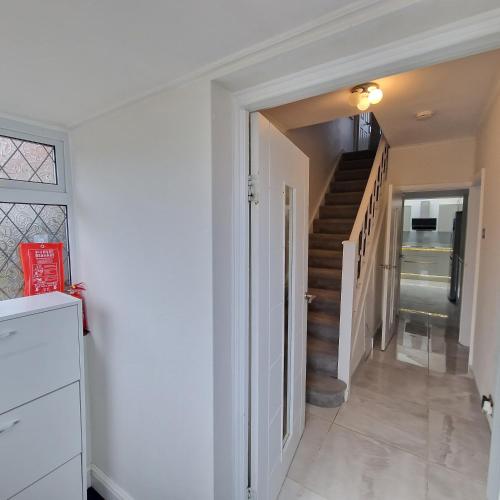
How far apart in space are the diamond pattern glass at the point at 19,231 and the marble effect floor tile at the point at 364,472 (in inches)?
80.4

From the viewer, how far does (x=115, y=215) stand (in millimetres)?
1486

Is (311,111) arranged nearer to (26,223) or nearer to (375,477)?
(26,223)

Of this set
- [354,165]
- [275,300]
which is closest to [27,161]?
[275,300]

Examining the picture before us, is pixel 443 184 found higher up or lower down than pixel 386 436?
higher up

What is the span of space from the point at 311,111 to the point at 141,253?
71.8 inches

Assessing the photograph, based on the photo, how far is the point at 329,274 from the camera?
332 cm

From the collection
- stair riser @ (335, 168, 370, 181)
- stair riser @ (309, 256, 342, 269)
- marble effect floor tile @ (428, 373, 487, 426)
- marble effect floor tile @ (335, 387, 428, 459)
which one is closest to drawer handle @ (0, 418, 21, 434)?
marble effect floor tile @ (335, 387, 428, 459)

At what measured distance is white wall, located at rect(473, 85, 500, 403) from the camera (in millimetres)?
2082

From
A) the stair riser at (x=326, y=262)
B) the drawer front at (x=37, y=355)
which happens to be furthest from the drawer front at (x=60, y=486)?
the stair riser at (x=326, y=262)

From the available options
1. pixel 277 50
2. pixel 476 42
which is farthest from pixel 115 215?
pixel 476 42

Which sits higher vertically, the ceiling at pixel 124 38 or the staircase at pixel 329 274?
the ceiling at pixel 124 38

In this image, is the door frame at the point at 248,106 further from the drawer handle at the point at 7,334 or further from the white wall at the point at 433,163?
the white wall at the point at 433,163

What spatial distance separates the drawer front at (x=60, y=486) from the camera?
4.14 feet

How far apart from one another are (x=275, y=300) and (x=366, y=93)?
157cm
